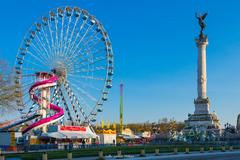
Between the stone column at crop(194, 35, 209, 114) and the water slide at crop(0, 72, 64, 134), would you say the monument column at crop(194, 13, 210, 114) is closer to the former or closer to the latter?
the stone column at crop(194, 35, 209, 114)

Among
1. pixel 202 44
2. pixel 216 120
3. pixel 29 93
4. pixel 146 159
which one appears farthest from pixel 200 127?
pixel 146 159

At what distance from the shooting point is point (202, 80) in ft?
384

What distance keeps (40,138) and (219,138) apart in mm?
45197

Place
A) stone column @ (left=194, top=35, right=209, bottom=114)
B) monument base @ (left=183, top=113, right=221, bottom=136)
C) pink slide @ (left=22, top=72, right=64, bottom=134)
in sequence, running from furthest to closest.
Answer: stone column @ (left=194, top=35, right=209, bottom=114) < monument base @ (left=183, top=113, right=221, bottom=136) < pink slide @ (left=22, top=72, right=64, bottom=134)

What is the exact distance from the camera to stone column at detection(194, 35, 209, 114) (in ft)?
376

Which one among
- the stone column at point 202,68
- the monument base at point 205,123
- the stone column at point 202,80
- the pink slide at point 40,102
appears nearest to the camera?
the pink slide at point 40,102

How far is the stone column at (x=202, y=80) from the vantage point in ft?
376

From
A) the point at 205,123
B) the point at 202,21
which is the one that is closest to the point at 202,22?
the point at 202,21

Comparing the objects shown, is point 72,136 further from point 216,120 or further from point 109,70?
point 216,120

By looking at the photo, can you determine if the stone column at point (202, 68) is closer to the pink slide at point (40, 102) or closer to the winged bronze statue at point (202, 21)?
the winged bronze statue at point (202, 21)

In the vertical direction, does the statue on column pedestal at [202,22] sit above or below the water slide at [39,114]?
above

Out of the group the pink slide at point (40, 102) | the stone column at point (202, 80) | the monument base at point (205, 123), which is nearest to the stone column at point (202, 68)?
the stone column at point (202, 80)

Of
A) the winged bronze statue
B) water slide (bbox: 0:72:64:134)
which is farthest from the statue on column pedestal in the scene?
water slide (bbox: 0:72:64:134)

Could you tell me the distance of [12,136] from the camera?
72750 millimetres
